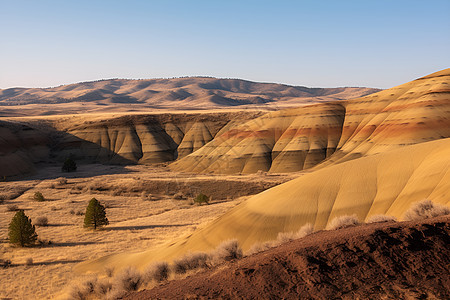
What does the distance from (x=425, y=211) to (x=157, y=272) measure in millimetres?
11468

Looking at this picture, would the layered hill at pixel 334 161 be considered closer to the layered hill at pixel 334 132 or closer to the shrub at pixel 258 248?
the layered hill at pixel 334 132

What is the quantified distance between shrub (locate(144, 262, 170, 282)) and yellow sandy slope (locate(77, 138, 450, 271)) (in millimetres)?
5790

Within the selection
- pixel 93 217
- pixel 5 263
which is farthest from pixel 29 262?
pixel 93 217

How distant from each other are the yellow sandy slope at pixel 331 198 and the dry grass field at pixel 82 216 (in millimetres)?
3392

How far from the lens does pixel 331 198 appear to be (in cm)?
2241

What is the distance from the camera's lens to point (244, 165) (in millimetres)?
80562

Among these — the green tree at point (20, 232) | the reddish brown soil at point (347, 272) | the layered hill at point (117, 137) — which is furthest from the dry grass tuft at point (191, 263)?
the layered hill at point (117, 137)

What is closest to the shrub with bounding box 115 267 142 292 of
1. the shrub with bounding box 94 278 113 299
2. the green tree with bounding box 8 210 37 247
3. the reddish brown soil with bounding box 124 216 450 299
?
the shrub with bounding box 94 278 113 299

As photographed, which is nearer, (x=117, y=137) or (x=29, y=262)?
(x=29, y=262)

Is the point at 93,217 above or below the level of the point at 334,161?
above

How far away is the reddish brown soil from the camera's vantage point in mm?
A: 8773

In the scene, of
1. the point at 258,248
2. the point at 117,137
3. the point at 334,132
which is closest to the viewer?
the point at 258,248

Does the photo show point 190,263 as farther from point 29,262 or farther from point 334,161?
point 334,161

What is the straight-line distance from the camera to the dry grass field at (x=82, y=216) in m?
23.8
